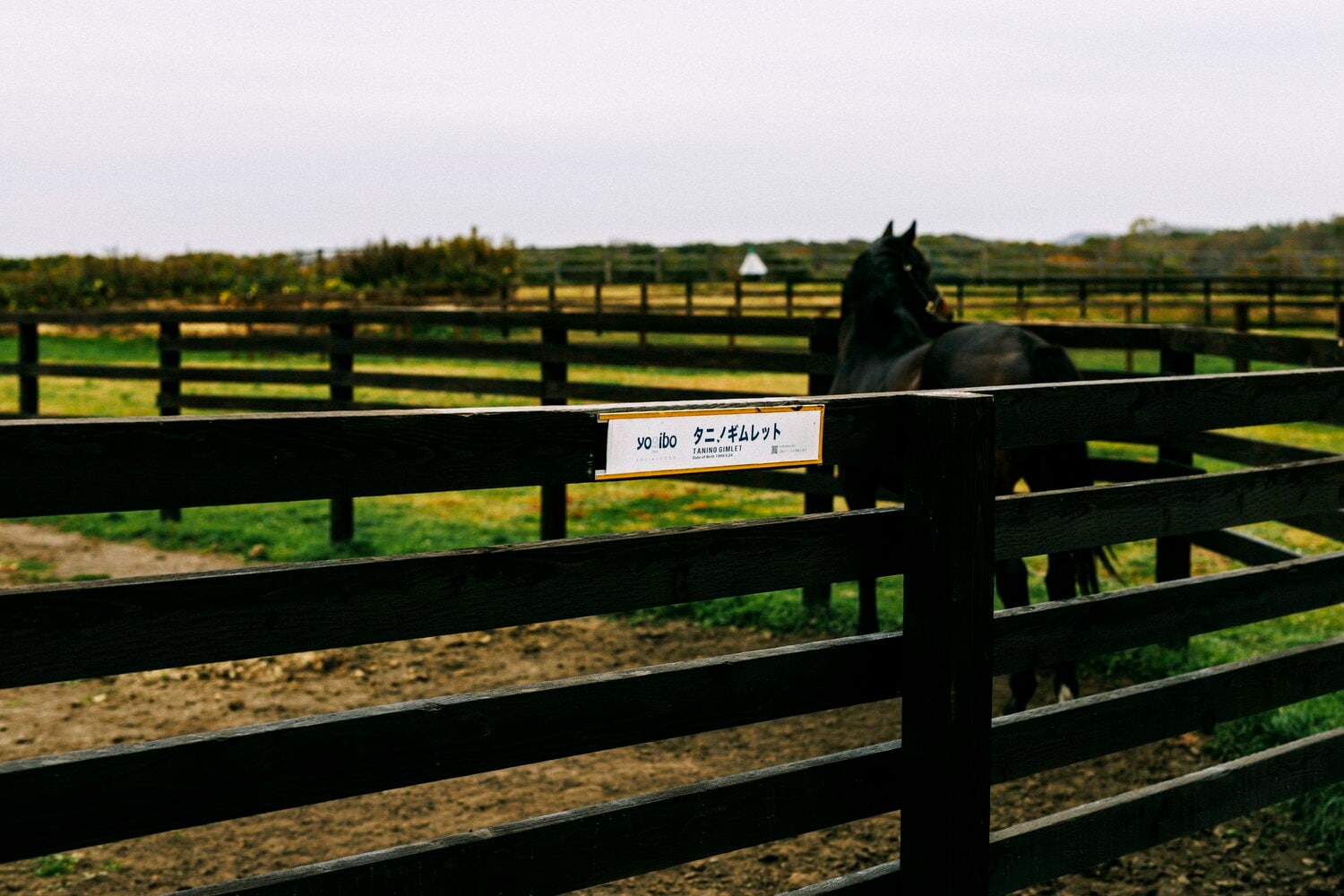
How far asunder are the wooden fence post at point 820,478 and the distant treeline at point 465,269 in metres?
27.3

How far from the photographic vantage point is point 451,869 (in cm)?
214

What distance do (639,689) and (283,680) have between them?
436 cm

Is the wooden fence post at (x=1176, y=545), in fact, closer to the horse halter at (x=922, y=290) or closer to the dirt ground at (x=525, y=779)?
the dirt ground at (x=525, y=779)

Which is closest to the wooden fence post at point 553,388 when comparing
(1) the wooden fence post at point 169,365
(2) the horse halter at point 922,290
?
(2) the horse halter at point 922,290

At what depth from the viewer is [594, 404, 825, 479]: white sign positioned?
7.66 ft

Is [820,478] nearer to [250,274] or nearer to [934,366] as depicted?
[934,366]

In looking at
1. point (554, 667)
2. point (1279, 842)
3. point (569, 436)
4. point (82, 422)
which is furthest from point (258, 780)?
point (554, 667)

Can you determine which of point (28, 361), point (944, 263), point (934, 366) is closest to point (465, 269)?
point (944, 263)

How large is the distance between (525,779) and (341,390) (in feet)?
18.7

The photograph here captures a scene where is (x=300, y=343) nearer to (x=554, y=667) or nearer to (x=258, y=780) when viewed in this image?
(x=554, y=667)

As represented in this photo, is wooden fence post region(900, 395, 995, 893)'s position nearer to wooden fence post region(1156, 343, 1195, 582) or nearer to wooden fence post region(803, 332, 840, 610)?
wooden fence post region(1156, 343, 1195, 582)

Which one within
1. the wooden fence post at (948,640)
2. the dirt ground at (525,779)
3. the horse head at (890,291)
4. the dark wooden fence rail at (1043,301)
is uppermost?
the dark wooden fence rail at (1043,301)

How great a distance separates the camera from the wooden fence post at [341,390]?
9.32m

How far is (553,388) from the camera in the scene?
8469mm
